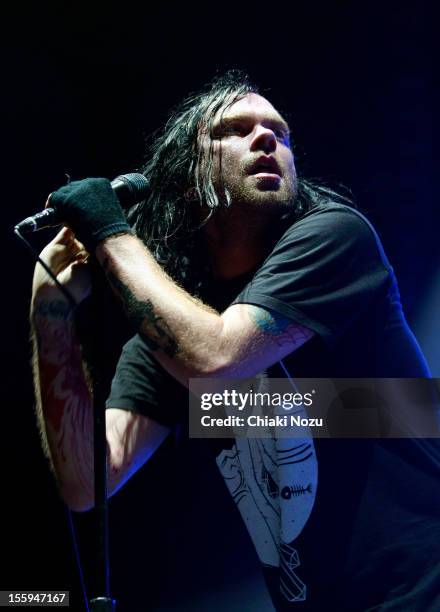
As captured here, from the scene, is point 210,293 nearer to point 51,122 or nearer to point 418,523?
point 418,523

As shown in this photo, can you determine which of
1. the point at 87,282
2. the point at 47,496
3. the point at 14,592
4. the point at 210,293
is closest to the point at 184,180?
the point at 210,293

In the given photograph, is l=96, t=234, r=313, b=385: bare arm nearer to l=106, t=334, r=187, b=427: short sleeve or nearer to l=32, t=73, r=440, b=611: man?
l=32, t=73, r=440, b=611: man

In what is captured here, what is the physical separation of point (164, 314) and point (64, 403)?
37cm

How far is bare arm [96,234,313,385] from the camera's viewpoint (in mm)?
1089

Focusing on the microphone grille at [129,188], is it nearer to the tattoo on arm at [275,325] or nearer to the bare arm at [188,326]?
the bare arm at [188,326]

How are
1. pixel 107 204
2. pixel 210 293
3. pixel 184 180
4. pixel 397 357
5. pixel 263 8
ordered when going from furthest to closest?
pixel 263 8 → pixel 184 180 → pixel 210 293 → pixel 397 357 → pixel 107 204

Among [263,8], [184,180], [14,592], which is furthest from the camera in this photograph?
[263,8]

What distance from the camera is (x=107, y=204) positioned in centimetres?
111

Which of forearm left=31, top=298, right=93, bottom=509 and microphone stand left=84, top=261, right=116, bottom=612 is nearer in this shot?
microphone stand left=84, top=261, right=116, bottom=612

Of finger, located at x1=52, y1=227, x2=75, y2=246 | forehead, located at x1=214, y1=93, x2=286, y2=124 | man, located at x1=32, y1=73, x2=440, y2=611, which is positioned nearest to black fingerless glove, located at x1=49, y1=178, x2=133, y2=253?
man, located at x1=32, y1=73, x2=440, y2=611

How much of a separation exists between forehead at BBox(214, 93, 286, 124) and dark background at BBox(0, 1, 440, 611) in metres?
0.70

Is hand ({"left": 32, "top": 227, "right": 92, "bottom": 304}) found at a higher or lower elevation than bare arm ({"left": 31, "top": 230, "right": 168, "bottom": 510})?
higher

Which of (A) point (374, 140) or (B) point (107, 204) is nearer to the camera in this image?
(B) point (107, 204)

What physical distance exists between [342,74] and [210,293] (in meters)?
1.24
